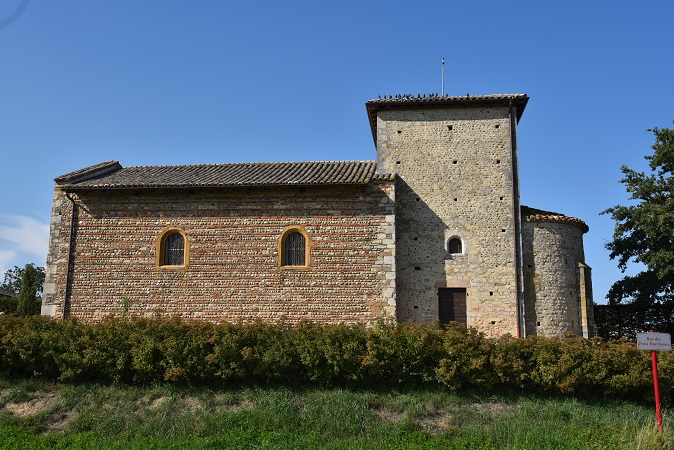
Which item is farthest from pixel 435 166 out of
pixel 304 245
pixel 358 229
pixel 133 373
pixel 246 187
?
pixel 133 373

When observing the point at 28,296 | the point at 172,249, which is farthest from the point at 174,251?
the point at 28,296

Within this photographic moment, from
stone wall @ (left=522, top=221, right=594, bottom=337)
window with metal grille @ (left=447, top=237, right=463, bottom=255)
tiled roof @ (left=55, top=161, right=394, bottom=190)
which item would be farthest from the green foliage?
stone wall @ (left=522, top=221, right=594, bottom=337)

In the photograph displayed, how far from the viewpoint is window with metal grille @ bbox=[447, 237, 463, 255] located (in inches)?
653

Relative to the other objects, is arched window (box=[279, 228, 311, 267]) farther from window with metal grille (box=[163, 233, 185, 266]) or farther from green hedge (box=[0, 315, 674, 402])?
green hedge (box=[0, 315, 674, 402])

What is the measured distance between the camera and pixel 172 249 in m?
16.8

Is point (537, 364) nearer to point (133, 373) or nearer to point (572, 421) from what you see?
point (572, 421)

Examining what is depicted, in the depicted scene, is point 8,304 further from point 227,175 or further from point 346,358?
point 346,358

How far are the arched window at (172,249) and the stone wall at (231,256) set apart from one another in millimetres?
171

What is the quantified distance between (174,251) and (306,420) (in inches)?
331

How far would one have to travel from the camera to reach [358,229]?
16.2 meters


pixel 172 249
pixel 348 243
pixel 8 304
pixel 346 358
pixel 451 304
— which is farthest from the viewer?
pixel 8 304

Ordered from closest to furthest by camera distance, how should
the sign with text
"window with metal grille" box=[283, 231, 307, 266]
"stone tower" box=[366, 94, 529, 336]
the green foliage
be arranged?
the sign with text < "stone tower" box=[366, 94, 529, 336] < "window with metal grille" box=[283, 231, 307, 266] < the green foliage

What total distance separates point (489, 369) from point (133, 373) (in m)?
7.53

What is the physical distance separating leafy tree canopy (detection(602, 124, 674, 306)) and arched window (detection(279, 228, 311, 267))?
1101cm
